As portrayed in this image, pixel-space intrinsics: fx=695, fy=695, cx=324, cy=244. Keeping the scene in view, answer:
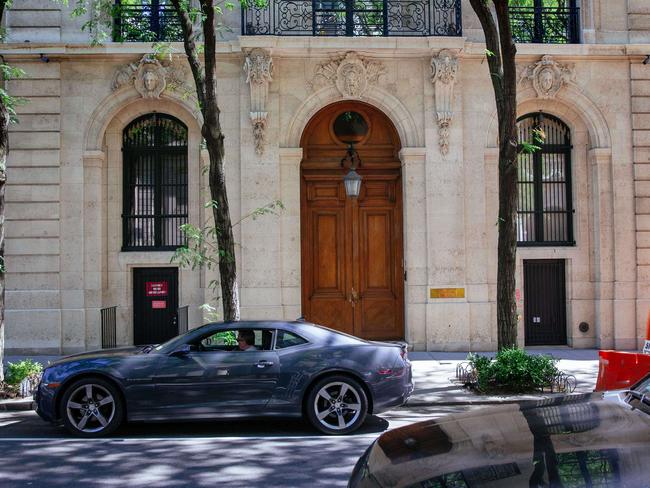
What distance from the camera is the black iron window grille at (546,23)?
16.8 metres

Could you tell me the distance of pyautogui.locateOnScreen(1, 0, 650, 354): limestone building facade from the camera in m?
15.9

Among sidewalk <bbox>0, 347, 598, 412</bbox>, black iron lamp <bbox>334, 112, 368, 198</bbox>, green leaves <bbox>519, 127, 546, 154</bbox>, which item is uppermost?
black iron lamp <bbox>334, 112, 368, 198</bbox>

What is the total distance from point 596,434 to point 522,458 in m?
0.45

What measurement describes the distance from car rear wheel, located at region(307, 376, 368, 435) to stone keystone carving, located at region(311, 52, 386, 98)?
9186 millimetres

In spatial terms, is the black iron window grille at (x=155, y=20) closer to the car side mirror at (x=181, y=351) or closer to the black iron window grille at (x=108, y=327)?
the black iron window grille at (x=108, y=327)

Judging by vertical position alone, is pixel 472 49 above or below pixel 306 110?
above

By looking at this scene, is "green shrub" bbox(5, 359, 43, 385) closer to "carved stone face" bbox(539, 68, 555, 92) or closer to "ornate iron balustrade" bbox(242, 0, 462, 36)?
"ornate iron balustrade" bbox(242, 0, 462, 36)

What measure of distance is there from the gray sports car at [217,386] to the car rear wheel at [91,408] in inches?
0.5

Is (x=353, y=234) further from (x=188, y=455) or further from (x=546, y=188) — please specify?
(x=188, y=455)

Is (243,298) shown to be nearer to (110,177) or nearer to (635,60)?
(110,177)

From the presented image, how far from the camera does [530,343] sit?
1688cm

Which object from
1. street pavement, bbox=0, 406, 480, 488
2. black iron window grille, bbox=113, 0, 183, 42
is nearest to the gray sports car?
street pavement, bbox=0, 406, 480, 488

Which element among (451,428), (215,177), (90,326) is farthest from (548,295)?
(451,428)

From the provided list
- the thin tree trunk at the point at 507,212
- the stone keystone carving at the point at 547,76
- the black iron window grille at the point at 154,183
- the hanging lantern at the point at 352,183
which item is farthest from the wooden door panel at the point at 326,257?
the thin tree trunk at the point at 507,212
